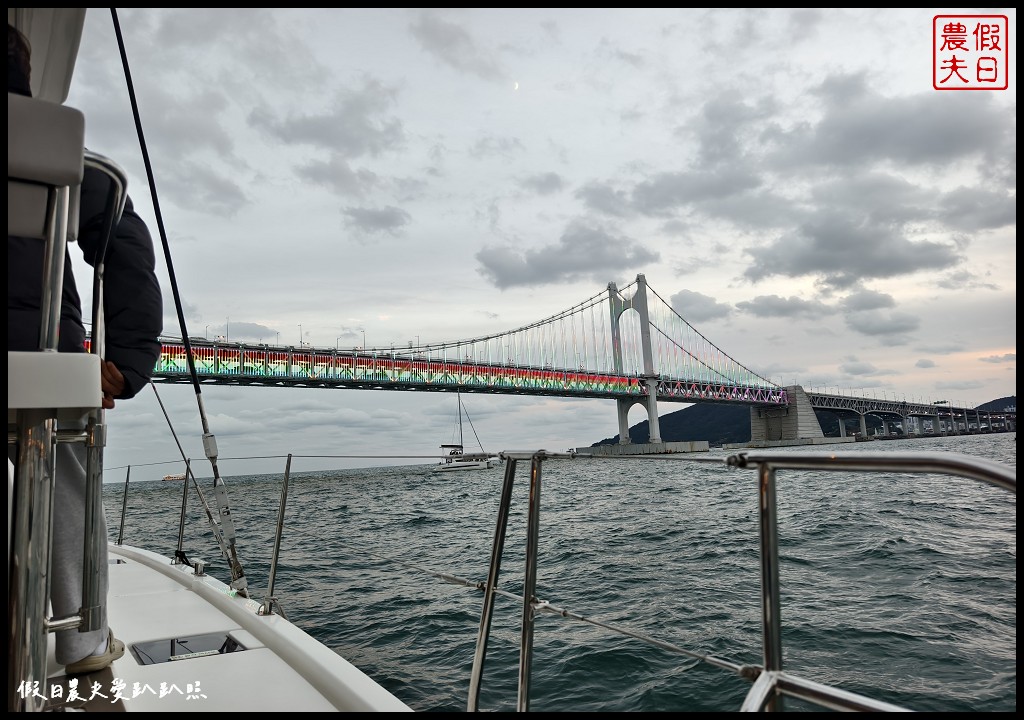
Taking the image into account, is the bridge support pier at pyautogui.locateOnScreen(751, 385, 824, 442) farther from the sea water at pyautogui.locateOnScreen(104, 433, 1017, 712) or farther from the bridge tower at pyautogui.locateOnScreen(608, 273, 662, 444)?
the sea water at pyautogui.locateOnScreen(104, 433, 1017, 712)

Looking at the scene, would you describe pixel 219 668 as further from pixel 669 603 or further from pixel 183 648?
pixel 669 603

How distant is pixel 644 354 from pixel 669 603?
3189cm

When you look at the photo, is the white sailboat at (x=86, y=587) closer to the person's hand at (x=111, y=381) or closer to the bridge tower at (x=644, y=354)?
the person's hand at (x=111, y=381)

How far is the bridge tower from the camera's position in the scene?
3316 cm

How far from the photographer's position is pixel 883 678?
2.31m

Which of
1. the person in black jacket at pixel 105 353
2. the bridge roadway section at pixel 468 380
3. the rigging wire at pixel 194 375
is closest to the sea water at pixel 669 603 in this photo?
the rigging wire at pixel 194 375

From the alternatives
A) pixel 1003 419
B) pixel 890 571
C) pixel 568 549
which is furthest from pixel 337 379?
pixel 1003 419

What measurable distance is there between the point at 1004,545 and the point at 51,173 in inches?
251

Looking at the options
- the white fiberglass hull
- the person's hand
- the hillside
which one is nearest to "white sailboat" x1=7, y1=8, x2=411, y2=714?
the white fiberglass hull

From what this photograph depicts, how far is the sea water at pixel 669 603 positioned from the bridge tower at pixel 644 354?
2645 centimetres

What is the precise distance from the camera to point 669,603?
324 cm

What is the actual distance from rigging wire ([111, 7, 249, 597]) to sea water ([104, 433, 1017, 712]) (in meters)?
0.35

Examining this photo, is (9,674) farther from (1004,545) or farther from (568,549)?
(1004,545)

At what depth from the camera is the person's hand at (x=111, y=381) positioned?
46.3 inches
